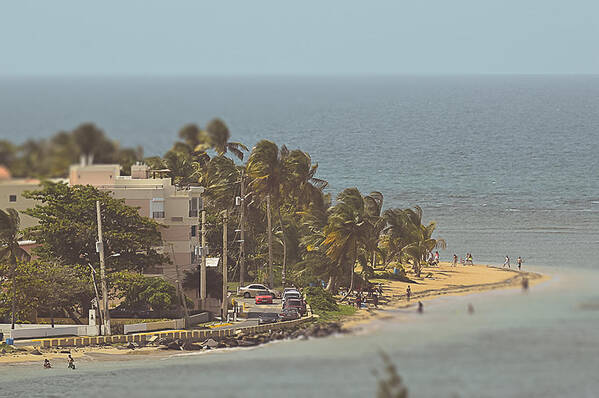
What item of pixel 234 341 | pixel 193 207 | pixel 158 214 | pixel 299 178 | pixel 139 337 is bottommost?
pixel 234 341

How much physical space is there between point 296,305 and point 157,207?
42.5 feet

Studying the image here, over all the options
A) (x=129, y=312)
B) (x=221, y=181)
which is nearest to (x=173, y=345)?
(x=129, y=312)

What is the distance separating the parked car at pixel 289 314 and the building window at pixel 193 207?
11887 mm

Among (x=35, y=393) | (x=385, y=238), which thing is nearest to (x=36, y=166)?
(x=35, y=393)

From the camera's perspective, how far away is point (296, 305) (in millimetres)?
79688

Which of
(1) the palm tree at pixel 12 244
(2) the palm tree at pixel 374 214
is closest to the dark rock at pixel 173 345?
(1) the palm tree at pixel 12 244

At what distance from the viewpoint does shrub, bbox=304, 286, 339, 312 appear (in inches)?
3189

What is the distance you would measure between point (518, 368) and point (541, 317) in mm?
1601

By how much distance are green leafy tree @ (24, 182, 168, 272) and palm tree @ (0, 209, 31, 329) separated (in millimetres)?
1075

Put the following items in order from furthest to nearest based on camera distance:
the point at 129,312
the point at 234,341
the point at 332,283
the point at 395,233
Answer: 1. the point at 395,233
2. the point at 332,283
3. the point at 129,312
4. the point at 234,341

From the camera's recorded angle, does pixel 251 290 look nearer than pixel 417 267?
Yes

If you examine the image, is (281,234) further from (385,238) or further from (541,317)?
(541,317)

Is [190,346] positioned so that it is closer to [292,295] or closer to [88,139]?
[292,295]

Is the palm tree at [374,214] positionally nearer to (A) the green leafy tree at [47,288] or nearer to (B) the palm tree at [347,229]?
(B) the palm tree at [347,229]
